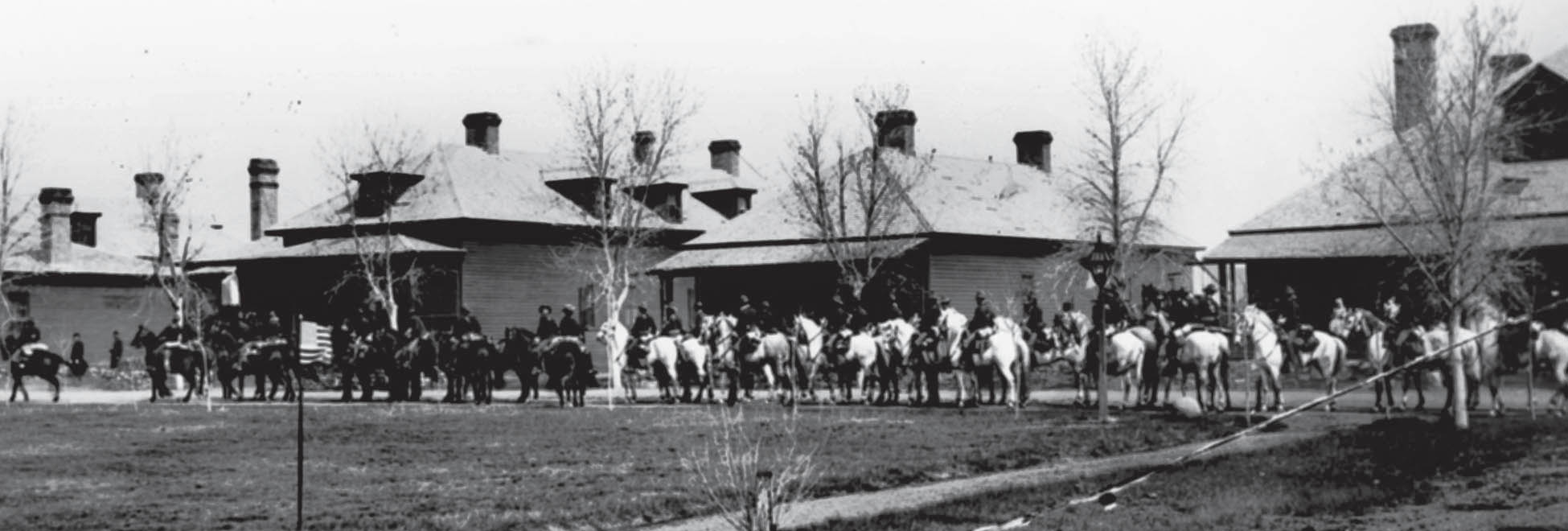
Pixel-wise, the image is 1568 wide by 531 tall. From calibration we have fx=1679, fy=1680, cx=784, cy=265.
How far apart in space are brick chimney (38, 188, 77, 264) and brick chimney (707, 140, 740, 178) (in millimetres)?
25403

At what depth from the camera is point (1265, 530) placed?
13102mm

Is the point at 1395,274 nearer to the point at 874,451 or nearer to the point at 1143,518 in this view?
the point at 874,451

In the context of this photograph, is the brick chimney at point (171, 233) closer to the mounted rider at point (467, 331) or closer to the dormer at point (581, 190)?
the dormer at point (581, 190)

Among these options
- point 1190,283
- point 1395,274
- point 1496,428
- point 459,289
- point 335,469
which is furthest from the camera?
point 1190,283

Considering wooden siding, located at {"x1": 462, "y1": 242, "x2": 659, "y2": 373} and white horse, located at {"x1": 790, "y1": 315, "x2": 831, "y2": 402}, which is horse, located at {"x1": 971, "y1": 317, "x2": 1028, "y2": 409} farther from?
wooden siding, located at {"x1": 462, "y1": 242, "x2": 659, "y2": 373}

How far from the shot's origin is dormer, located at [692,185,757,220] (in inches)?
2608

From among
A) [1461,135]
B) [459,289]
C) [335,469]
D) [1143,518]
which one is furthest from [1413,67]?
[459,289]

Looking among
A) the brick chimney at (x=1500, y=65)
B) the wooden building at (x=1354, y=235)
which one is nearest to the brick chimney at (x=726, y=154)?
the wooden building at (x=1354, y=235)

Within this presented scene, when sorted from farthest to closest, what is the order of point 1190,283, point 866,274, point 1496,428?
point 1190,283
point 866,274
point 1496,428

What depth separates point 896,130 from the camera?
5559 cm

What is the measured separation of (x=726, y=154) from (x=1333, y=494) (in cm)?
5694

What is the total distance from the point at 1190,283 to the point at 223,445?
42.8 m

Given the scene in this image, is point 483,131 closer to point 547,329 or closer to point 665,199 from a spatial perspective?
point 665,199

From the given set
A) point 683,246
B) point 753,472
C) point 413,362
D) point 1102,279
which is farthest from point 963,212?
point 753,472
